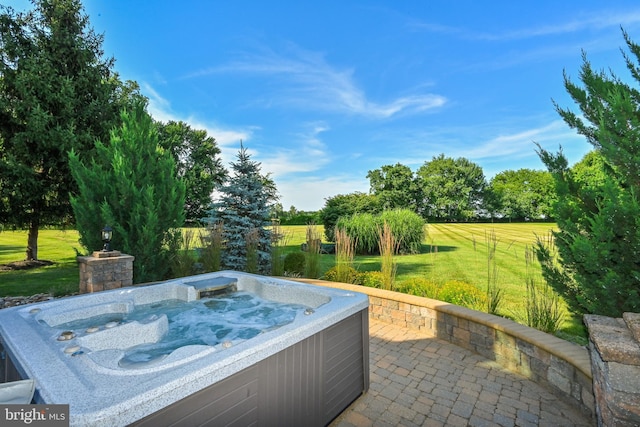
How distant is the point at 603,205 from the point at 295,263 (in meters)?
4.76

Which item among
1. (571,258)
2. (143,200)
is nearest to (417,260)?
(571,258)

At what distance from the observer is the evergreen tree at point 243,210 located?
6.40 metres

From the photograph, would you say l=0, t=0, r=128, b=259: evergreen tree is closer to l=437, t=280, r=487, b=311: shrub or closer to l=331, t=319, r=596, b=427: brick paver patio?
l=331, t=319, r=596, b=427: brick paver patio

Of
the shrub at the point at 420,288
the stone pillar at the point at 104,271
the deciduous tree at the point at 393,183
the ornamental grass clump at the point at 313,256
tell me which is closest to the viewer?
the stone pillar at the point at 104,271

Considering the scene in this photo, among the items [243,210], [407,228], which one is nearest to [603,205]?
[243,210]

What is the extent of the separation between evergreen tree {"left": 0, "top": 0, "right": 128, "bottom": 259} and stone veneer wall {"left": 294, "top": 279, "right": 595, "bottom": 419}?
7.93m

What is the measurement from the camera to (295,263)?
5945mm

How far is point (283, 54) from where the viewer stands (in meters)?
6.41

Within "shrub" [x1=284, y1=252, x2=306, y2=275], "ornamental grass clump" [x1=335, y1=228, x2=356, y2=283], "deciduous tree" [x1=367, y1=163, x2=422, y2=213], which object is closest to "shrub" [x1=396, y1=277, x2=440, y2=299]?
"ornamental grass clump" [x1=335, y1=228, x2=356, y2=283]

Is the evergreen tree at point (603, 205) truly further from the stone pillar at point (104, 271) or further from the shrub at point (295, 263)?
the stone pillar at point (104, 271)

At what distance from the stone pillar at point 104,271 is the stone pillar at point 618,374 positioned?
498 centimetres

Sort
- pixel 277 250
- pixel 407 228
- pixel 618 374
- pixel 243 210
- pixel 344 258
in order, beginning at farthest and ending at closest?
pixel 407 228 → pixel 243 210 → pixel 277 250 → pixel 344 258 → pixel 618 374

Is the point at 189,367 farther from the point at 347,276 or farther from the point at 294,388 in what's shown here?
the point at 347,276

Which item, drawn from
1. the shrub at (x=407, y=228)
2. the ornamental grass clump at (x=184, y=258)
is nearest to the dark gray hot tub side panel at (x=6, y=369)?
the ornamental grass clump at (x=184, y=258)
